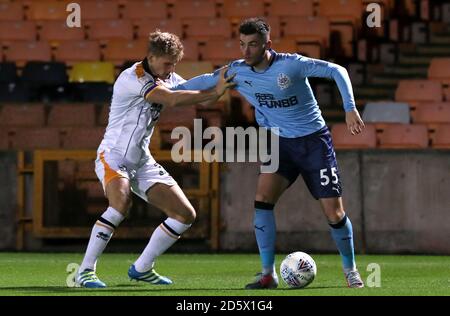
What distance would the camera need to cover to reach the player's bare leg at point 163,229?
31.4 ft

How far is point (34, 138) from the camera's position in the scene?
15.2 m

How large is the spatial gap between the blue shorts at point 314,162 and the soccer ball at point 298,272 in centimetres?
49

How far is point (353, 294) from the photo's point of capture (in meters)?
8.52

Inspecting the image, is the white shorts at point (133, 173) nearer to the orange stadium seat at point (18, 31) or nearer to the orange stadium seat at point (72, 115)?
the orange stadium seat at point (72, 115)

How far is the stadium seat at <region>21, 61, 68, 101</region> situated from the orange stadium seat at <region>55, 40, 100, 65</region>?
3.14 ft

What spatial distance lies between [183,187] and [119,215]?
498 centimetres

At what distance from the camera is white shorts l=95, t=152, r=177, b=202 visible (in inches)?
372

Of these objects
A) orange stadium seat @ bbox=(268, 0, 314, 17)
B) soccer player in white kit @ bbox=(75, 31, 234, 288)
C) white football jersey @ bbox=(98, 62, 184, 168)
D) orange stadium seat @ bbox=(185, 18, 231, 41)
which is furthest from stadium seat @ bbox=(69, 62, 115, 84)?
white football jersey @ bbox=(98, 62, 184, 168)

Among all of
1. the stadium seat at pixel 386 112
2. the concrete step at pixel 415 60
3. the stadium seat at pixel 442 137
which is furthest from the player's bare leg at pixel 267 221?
the concrete step at pixel 415 60

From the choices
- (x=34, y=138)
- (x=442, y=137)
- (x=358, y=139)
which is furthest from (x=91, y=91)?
(x=442, y=137)

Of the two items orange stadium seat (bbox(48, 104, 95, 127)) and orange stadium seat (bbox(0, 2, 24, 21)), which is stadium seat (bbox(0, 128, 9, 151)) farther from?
orange stadium seat (bbox(0, 2, 24, 21))

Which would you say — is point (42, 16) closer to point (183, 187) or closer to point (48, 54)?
point (48, 54)

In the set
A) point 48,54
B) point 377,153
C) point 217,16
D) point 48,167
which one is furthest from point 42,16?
point 377,153

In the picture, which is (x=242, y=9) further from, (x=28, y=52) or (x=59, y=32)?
(x=28, y=52)
